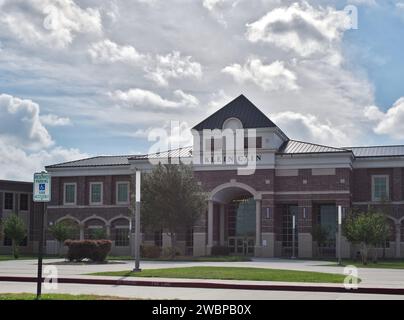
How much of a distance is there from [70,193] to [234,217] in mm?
16470

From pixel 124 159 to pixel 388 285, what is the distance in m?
47.5

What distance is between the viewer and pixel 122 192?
205 feet

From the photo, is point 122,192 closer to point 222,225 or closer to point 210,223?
point 222,225

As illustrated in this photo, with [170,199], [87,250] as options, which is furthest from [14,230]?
[87,250]

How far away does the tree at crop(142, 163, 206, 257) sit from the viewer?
48.0 metres

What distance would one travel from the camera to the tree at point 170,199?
48.0 metres

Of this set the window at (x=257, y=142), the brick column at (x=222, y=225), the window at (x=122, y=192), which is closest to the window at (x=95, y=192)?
the window at (x=122, y=192)

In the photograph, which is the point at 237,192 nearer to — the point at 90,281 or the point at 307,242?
the point at 307,242

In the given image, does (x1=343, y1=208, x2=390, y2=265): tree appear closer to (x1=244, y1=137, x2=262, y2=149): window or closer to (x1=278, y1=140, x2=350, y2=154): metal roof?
(x1=278, y1=140, x2=350, y2=154): metal roof

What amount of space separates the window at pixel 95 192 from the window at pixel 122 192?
6.01 ft

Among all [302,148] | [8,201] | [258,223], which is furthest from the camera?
[8,201]

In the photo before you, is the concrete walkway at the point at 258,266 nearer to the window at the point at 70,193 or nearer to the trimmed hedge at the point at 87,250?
the trimmed hedge at the point at 87,250

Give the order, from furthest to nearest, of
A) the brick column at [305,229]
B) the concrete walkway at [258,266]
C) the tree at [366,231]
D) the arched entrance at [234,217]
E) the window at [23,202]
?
A: the window at [23,202] → the arched entrance at [234,217] → the brick column at [305,229] → the tree at [366,231] → the concrete walkway at [258,266]

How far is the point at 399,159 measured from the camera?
55594 millimetres
